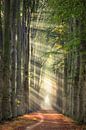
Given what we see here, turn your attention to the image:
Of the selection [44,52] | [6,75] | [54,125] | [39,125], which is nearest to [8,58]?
[6,75]

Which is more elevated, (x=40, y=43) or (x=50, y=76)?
(x=40, y=43)

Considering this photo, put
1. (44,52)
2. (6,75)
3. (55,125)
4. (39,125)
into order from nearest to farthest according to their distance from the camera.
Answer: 1. (39,125)
2. (55,125)
3. (6,75)
4. (44,52)

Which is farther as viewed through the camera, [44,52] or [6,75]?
[44,52]

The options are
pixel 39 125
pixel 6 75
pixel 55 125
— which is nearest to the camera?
pixel 39 125

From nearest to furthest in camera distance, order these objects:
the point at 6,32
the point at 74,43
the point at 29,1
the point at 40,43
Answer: the point at 74,43 → the point at 6,32 → the point at 29,1 → the point at 40,43

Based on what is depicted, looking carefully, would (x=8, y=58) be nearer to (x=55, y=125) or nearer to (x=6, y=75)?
(x=6, y=75)

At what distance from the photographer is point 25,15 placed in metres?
29.3

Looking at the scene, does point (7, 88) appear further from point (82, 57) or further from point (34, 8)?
point (34, 8)

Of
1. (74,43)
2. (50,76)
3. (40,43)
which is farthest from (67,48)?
(50,76)

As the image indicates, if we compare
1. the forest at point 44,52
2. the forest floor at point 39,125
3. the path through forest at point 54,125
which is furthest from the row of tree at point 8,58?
the path through forest at point 54,125

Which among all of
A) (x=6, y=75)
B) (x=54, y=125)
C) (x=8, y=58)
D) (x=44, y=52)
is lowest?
(x=54, y=125)

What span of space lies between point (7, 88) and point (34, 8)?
10.9 meters

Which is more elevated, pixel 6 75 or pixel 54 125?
pixel 6 75

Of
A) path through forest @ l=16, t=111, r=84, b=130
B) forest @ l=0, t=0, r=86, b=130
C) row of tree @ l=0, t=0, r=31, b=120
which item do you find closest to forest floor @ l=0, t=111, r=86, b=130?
path through forest @ l=16, t=111, r=84, b=130
